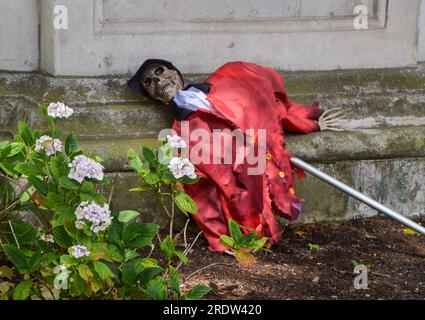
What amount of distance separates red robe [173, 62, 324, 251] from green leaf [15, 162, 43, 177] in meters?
1.24

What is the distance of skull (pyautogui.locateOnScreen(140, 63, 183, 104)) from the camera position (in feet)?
16.2

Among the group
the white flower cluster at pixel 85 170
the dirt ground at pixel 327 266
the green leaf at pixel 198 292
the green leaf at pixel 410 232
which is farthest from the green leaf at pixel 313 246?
the white flower cluster at pixel 85 170

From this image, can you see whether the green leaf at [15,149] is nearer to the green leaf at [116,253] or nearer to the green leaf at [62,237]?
the green leaf at [62,237]

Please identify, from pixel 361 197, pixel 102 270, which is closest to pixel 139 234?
pixel 102 270

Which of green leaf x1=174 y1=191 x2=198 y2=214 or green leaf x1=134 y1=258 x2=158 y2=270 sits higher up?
green leaf x1=174 y1=191 x2=198 y2=214

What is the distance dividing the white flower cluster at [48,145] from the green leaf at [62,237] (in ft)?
1.04

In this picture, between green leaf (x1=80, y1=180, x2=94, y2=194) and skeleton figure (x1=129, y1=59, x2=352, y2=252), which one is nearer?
green leaf (x1=80, y1=180, x2=94, y2=194)

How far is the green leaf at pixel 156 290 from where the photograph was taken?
3486 mm

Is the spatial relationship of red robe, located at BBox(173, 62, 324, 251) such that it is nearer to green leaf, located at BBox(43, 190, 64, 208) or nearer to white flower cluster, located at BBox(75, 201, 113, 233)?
green leaf, located at BBox(43, 190, 64, 208)

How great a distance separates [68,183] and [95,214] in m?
0.17

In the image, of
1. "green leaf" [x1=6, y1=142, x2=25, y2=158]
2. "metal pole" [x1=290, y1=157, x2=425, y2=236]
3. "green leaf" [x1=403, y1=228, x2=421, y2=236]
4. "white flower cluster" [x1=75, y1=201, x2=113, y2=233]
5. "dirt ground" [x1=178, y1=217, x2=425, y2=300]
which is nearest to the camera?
"white flower cluster" [x1=75, y1=201, x2=113, y2=233]

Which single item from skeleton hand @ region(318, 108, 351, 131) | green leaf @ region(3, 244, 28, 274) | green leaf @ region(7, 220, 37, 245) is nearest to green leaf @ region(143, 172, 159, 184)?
green leaf @ region(7, 220, 37, 245)

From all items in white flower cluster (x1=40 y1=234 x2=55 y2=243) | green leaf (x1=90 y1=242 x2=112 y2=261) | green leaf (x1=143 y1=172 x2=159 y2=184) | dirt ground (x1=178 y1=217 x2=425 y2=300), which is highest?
green leaf (x1=143 y1=172 x2=159 y2=184)

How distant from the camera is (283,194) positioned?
4996 millimetres
